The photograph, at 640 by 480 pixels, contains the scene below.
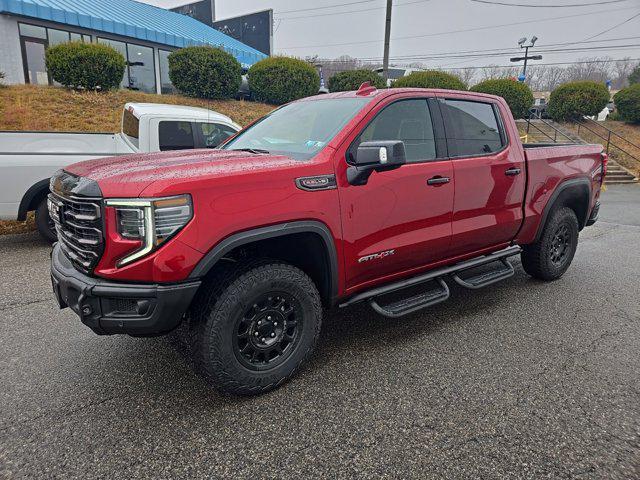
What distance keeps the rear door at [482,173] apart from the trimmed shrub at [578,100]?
20265mm

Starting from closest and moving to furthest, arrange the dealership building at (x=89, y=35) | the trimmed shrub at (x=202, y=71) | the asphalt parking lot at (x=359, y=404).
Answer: the asphalt parking lot at (x=359, y=404)
the trimmed shrub at (x=202, y=71)
the dealership building at (x=89, y=35)

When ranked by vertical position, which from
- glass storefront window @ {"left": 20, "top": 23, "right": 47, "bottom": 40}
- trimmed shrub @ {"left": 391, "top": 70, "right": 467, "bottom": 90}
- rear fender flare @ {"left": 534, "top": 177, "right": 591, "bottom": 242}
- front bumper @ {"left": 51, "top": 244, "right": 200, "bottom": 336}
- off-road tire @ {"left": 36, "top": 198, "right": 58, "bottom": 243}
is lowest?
off-road tire @ {"left": 36, "top": 198, "right": 58, "bottom": 243}

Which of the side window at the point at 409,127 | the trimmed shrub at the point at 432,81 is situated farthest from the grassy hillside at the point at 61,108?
the side window at the point at 409,127

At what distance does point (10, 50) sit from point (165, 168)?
1999cm

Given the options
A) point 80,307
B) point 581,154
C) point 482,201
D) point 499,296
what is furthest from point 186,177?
point 581,154

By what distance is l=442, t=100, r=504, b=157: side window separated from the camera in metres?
3.63

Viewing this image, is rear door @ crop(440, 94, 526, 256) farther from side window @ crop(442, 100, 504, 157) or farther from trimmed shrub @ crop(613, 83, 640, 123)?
trimmed shrub @ crop(613, 83, 640, 123)

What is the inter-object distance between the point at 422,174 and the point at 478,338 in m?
1.42

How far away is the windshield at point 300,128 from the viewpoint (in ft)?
10.1

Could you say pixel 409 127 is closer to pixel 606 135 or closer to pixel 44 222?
pixel 44 222

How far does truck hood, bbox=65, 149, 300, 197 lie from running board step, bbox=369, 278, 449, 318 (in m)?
1.21

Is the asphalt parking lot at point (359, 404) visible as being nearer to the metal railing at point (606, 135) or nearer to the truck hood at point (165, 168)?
the truck hood at point (165, 168)

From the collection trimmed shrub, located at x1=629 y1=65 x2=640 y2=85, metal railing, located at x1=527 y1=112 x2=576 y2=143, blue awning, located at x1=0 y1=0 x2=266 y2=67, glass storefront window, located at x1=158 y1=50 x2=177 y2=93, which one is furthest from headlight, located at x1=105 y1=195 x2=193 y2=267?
trimmed shrub, located at x1=629 y1=65 x2=640 y2=85

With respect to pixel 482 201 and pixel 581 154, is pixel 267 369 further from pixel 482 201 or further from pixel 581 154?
pixel 581 154
